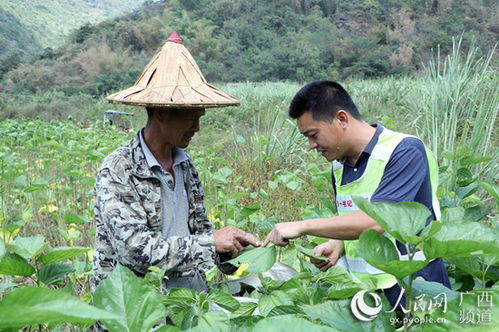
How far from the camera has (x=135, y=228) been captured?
1586 millimetres

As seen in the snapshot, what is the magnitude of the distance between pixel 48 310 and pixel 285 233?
116 cm

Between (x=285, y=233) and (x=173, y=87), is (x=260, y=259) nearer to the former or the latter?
(x=285, y=233)

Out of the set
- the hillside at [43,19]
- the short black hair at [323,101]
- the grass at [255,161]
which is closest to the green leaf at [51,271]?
the grass at [255,161]

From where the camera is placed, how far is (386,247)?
0.62 metres

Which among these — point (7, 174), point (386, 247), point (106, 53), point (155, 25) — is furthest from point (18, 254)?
point (155, 25)

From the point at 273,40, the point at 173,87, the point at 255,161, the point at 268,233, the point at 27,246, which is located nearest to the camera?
the point at 27,246

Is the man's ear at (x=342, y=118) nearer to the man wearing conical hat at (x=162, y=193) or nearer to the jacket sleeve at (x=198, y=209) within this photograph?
the man wearing conical hat at (x=162, y=193)

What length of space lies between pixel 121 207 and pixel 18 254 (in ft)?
2.63

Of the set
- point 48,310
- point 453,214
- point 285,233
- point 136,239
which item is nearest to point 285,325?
point 48,310

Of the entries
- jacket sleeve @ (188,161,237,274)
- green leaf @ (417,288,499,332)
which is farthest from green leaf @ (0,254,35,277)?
jacket sleeve @ (188,161,237,274)

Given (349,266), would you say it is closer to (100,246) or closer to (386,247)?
(100,246)

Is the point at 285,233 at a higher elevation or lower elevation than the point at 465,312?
lower

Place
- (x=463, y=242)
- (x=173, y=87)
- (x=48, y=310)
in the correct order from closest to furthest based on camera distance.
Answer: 1. (x=48, y=310)
2. (x=463, y=242)
3. (x=173, y=87)

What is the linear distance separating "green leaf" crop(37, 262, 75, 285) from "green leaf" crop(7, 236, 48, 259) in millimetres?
33
